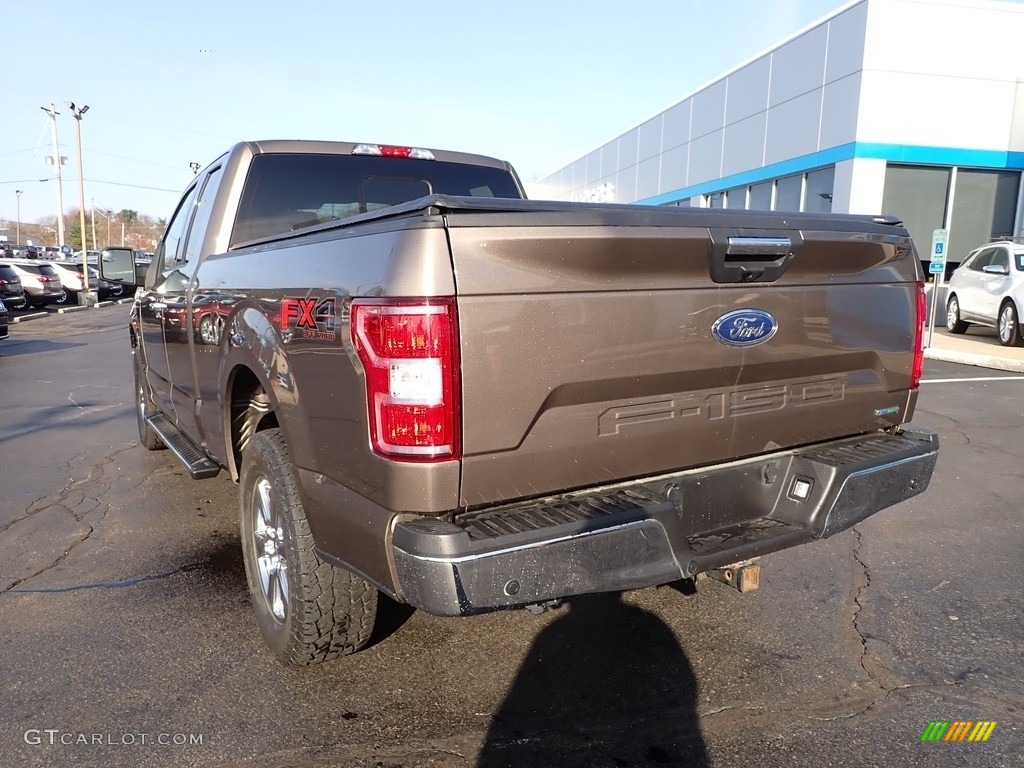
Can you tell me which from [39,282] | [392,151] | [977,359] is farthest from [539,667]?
[39,282]

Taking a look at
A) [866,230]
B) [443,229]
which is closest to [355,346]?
[443,229]

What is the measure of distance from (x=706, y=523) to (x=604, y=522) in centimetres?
59

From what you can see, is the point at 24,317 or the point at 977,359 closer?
the point at 977,359

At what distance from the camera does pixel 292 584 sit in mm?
2803

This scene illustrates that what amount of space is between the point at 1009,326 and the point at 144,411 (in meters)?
14.0

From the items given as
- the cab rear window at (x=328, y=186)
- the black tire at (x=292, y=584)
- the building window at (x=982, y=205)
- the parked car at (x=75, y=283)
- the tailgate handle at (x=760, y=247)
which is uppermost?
the building window at (x=982, y=205)

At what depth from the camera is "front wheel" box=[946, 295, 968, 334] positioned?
16.0 m

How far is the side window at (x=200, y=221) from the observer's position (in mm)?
4230

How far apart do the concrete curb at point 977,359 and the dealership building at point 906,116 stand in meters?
5.52

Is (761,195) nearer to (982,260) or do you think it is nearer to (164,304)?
(982,260)

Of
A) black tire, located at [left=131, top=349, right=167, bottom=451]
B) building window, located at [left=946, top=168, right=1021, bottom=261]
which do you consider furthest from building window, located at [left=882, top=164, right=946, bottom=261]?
black tire, located at [left=131, top=349, right=167, bottom=451]

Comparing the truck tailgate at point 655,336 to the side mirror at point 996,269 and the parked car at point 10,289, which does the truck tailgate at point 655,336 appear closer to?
the side mirror at point 996,269

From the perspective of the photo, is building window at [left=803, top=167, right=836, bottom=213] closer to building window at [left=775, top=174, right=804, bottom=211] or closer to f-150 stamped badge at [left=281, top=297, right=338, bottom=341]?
building window at [left=775, top=174, right=804, bottom=211]

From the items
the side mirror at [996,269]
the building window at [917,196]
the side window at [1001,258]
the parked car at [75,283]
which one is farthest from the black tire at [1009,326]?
the parked car at [75,283]
